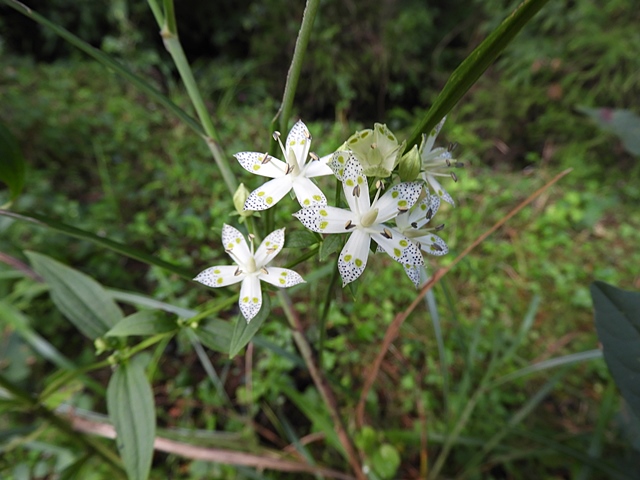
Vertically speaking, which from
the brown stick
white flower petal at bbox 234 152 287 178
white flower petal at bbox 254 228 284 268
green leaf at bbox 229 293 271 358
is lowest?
the brown stick

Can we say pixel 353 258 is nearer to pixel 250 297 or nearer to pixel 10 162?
pixel 250 297

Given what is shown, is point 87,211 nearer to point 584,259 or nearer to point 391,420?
point 391,420

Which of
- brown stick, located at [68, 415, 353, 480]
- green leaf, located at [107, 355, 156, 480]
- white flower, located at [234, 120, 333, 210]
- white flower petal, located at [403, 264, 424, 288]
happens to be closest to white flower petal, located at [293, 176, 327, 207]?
white flower, located at [234, 120, 333, 210]

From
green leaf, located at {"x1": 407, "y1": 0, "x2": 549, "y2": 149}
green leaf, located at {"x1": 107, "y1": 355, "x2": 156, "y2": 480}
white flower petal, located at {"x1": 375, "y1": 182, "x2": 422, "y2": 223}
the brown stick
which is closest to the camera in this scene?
green leaf, located at {"x1": 407, "y1": 0, "x2": 549, "y2": 149}

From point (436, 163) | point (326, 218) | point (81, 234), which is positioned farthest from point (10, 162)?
point (436, 163)

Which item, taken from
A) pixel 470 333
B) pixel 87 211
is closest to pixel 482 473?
pixel 470 333

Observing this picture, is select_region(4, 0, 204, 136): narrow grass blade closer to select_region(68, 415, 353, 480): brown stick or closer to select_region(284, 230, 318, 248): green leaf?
select_region(284, 230, 318, 248): green leaf

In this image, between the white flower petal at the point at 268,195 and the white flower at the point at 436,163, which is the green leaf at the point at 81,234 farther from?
the white flower at the point at 436,163
